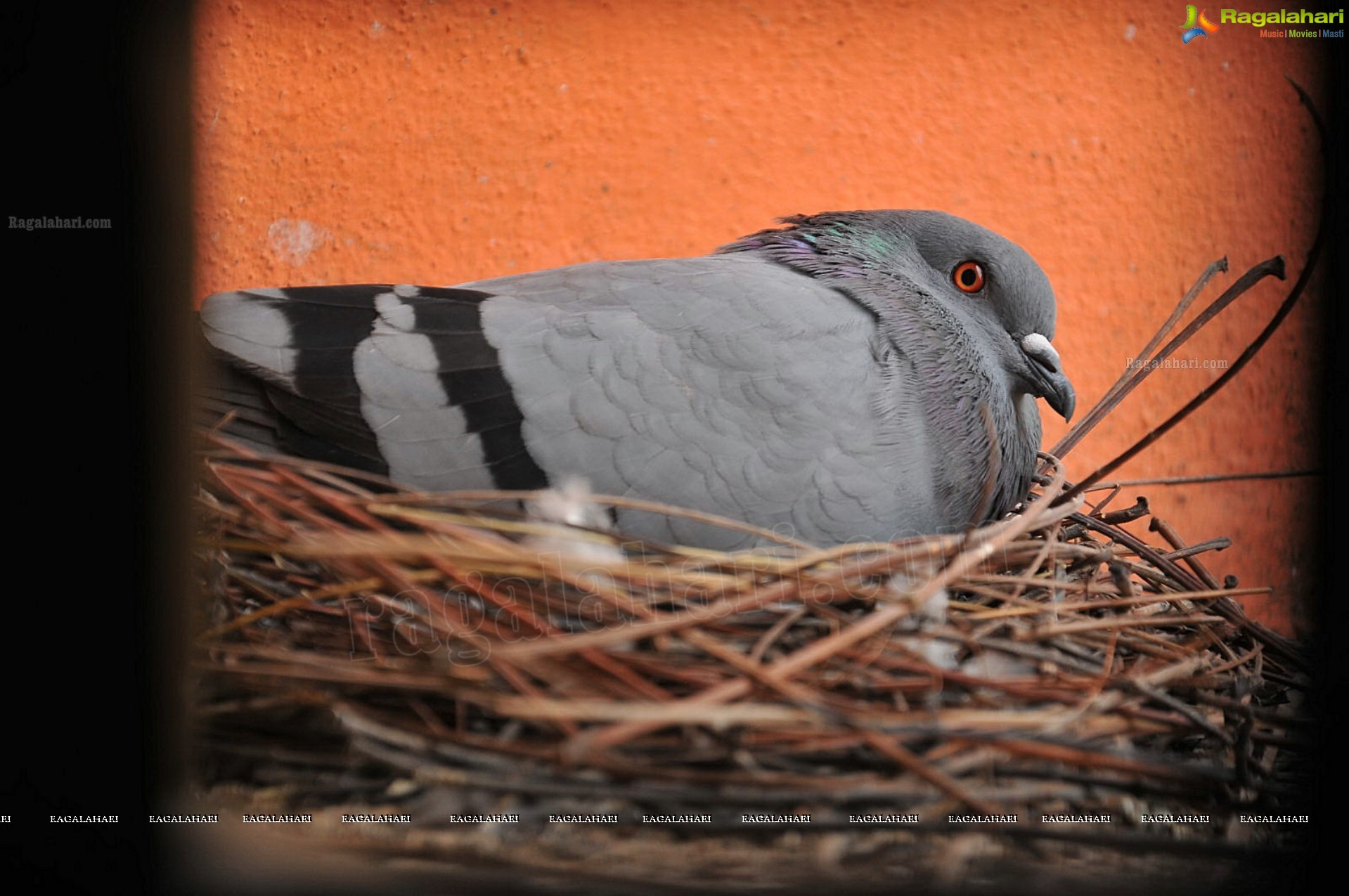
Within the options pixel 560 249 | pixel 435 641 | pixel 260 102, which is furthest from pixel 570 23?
pixel 435 641

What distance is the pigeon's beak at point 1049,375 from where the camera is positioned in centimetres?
152

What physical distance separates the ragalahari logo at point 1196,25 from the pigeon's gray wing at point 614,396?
64 cm

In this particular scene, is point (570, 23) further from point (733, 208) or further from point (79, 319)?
point (79, 319)

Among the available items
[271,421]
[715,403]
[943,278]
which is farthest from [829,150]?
[271,421]

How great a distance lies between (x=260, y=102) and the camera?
128 centimetres

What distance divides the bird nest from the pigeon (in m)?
0.08

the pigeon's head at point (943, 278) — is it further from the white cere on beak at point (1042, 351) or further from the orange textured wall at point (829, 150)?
the orange textured wall at point (829, 150)

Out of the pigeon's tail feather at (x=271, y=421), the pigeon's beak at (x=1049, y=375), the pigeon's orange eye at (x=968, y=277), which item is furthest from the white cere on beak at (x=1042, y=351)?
the pigeon's tail feather at (x=271, y=421)

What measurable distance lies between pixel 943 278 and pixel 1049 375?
0.25 meters

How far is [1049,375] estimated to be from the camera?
5.07ft

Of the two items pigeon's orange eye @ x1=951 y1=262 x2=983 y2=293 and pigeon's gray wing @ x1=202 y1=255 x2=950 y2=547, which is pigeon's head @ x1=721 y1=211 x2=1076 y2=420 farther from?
pigeon's gray wing @ x1=202 y1=255 x2=950 y2=547

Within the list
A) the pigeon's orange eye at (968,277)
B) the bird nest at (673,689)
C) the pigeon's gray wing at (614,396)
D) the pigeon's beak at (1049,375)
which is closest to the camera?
the bird nest at (673,689)

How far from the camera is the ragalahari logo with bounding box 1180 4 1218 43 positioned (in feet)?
4.25

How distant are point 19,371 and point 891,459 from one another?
1118mm
